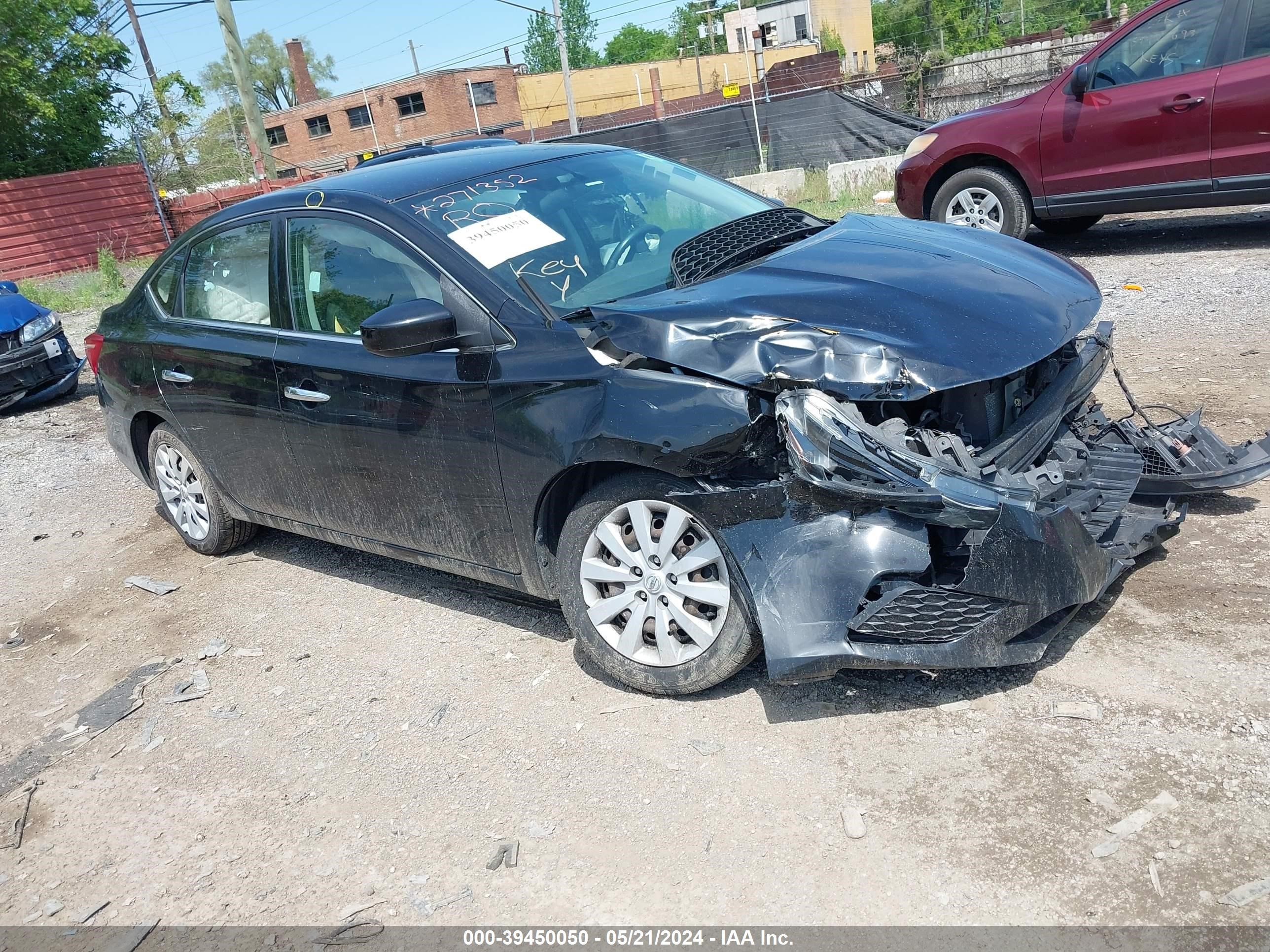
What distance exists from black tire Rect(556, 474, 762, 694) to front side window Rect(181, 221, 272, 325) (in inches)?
75.5

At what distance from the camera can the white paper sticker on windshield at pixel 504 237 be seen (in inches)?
150

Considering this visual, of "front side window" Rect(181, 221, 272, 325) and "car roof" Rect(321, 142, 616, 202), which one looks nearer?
"car roof" Rect(321, 142, 616, 202)

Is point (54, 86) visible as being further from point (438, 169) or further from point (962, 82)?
point (438, 169)

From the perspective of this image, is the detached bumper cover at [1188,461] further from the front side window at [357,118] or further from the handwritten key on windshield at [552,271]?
the front side window at [357,118]

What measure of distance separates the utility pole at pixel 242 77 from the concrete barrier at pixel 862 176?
10.9m

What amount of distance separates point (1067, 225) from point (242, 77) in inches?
632

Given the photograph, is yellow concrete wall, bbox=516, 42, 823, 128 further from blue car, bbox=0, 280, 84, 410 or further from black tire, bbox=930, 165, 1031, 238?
black tire, bbox=930, 165, 1031, 238

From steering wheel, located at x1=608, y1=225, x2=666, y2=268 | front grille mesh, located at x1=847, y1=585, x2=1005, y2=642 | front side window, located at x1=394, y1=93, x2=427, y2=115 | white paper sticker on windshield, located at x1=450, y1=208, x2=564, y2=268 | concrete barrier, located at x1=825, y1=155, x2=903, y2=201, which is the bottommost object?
concrete barrier, located at x1=825, y1=155, x2=903, y2=201

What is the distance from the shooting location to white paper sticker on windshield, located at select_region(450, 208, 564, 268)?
3807 millimetres

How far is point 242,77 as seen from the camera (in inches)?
773

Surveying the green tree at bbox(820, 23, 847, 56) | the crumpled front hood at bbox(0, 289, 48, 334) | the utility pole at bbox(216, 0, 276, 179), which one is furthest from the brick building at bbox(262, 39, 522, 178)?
the crumpled front hood at bbox(0, 289, 48, 334)

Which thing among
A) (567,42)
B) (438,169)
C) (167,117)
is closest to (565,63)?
(167,117)

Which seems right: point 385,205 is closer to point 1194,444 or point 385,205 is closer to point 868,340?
point 868,340

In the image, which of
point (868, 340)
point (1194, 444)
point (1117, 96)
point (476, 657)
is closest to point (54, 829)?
point (476, 657)
